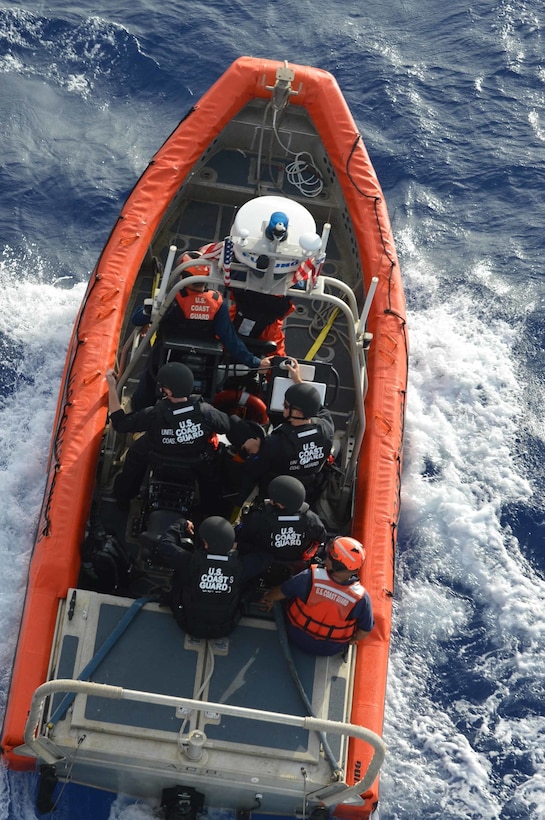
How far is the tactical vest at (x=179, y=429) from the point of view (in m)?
5.84

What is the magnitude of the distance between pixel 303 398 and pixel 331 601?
1.21 meters

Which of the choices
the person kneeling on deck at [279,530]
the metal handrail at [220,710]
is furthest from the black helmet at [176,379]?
the metal handrail at [220,710]

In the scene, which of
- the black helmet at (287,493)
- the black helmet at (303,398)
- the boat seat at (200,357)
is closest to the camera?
the black helmet at (287,493)

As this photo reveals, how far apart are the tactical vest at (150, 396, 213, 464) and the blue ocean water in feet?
6.36

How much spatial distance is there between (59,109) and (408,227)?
13.0ft

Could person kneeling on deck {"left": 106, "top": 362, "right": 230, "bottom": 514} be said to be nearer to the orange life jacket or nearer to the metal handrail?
the orange life jacket

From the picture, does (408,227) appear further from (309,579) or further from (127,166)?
(309,579)

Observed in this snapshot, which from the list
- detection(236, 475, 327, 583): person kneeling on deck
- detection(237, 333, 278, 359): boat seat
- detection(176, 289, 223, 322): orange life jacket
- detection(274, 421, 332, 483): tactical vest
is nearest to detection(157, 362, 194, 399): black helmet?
detection(274, 421, 332, 483): tactical vest

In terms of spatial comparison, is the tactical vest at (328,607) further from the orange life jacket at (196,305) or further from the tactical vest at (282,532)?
the orange life jacket at (196,305)

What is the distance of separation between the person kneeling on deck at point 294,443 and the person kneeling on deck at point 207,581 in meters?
0.77

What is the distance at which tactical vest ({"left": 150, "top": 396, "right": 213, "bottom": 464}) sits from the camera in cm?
584

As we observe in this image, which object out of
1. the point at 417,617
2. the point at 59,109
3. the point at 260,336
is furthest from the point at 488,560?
the point at 59,109

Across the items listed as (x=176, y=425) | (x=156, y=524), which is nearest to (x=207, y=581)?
(x=156, y=524)

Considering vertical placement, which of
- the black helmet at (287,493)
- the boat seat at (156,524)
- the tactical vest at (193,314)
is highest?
the tactical vest at (193,314)
